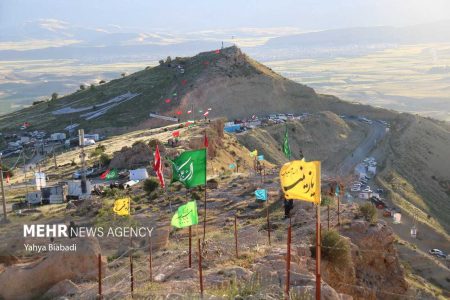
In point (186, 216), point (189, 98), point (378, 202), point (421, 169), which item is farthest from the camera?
point (189, 98)

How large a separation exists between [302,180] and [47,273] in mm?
9232

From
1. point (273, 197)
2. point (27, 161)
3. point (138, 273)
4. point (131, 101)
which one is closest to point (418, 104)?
point (131, 101)

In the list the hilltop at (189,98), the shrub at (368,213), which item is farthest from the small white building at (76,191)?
the hilltop at (189,98)

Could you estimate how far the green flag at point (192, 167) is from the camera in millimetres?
16938

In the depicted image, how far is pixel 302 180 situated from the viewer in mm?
Result: 10750

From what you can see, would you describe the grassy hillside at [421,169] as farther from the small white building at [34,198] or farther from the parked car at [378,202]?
the small white building at [34,198]

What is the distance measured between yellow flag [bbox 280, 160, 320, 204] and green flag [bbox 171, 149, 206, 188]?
599 cm

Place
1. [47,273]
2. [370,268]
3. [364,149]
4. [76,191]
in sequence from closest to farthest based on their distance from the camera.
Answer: [47,273], [370,268], [76,191], [364,149]

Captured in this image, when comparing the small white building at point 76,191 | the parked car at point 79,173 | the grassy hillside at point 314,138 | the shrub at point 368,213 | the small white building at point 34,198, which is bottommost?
the grassy hillside at point 314,138

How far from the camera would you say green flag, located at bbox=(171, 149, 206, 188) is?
55.6 ft

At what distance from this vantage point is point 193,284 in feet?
44.8

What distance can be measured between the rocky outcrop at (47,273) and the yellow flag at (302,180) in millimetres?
8182

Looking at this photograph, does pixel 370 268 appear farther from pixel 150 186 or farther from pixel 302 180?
pixel 150 186

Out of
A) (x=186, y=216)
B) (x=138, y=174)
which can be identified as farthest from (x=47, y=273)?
(x=138, y=174)
